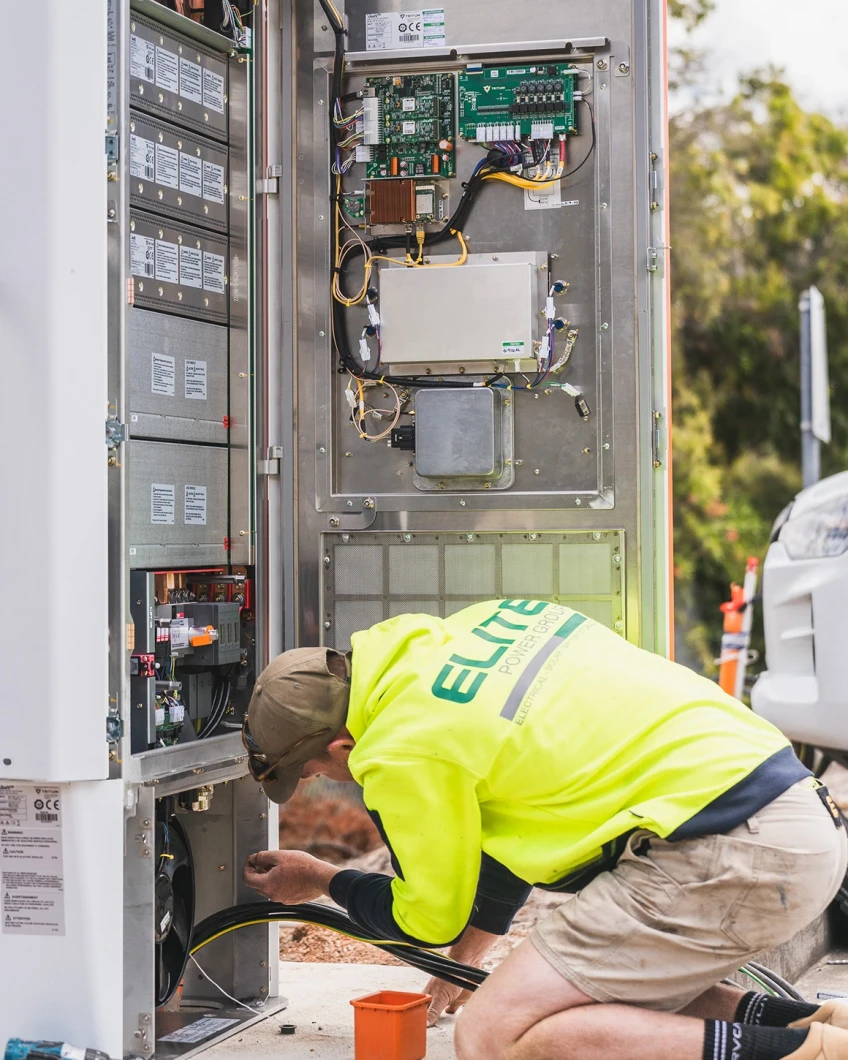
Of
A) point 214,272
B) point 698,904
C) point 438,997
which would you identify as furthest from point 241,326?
point 698,904

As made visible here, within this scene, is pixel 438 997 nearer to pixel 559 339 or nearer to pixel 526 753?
pixel 526 753

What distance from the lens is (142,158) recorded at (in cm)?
364

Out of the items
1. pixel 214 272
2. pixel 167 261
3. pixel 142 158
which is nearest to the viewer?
pixel 142 158

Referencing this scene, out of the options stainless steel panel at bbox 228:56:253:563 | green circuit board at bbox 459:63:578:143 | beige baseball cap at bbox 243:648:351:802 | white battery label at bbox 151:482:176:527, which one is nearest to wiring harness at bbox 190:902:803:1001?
beige baseball cap at bbox 243:648:351:802

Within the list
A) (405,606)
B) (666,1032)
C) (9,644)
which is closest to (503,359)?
(405,606)

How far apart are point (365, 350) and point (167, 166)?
0.83 meters

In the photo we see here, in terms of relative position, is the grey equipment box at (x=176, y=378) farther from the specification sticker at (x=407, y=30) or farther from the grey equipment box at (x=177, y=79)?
the specification sticker at (x=407, y=30)

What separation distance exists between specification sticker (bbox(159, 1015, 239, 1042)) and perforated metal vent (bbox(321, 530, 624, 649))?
3.70 feet

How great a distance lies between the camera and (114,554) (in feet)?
10.7

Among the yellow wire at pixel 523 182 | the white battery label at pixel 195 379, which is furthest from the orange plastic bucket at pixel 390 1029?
the yellow wire at pixel 523 182

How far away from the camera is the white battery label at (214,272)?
12.9 ft

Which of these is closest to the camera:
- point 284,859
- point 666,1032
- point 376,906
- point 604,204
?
point 666,1032

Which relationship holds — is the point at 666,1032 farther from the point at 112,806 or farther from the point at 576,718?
the point at 112,806

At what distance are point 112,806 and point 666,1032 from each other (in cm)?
135
